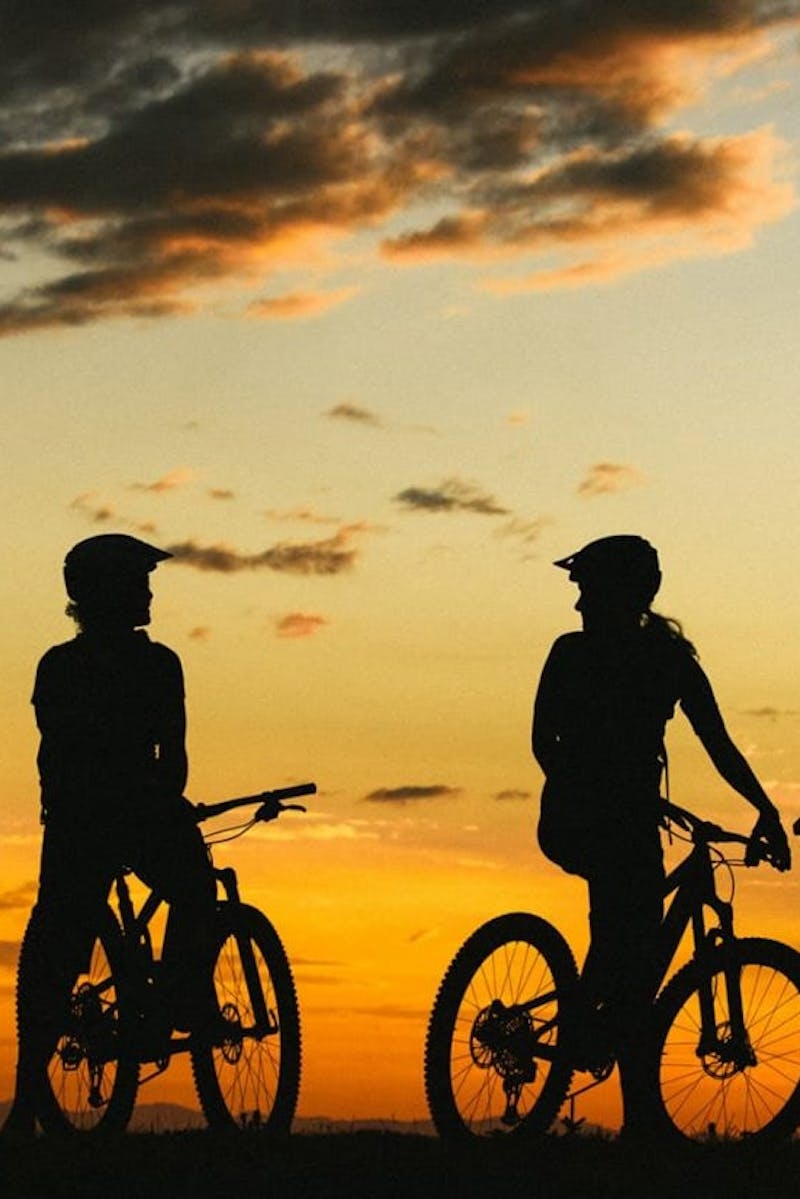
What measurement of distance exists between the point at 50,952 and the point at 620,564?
3.76 meters

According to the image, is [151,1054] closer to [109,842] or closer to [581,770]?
[109,842]

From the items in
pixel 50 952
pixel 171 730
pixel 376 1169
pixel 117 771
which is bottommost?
pixel 376 1169

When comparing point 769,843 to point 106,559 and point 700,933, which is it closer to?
point 700,933

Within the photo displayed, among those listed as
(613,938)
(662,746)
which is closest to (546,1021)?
(613,938)

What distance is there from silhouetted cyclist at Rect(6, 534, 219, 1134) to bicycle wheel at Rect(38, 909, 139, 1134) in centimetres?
14

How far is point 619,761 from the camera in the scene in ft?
42.4

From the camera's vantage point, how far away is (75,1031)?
13.5 meters

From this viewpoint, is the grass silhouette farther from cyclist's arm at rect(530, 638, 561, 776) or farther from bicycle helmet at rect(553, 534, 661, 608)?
bicycle helmet at rect(553, 534, 661, 608)

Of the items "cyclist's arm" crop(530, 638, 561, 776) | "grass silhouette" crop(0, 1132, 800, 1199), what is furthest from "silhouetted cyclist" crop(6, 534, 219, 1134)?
"cyclist's arm" crop(530, 638, 561, 776)

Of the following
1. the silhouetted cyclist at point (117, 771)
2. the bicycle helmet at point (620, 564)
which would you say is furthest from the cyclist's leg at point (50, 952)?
the bicycle helmet at point (620, 564)

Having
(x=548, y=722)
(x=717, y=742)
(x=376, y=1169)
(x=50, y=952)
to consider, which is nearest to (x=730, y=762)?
(x=717, y=742)

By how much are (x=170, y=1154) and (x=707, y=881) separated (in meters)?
3.19

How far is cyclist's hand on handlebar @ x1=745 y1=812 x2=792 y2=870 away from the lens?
1289cm

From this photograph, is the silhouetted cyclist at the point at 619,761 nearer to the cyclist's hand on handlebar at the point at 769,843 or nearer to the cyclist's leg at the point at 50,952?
the cyclist's hand on handlebar at the point at 769,843
